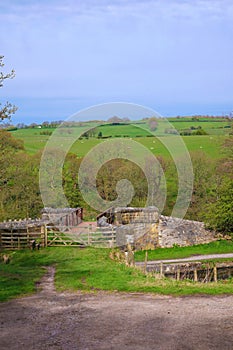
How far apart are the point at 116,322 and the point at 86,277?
5.76m

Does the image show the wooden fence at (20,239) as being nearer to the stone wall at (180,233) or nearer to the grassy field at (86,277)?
the grassy field at (86,277)

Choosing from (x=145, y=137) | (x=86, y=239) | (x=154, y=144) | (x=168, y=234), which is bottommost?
(x=168, y=234)

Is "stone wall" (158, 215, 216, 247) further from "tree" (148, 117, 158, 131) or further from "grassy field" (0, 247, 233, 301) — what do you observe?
"tree" (148, 117, 158, 131)

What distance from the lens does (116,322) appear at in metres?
11.3

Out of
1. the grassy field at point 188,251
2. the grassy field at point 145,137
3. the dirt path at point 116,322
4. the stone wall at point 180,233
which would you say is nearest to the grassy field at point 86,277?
the dirt path at point 116,322

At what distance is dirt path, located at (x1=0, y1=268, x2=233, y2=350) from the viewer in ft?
32.3

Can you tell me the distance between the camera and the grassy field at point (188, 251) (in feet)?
88.5

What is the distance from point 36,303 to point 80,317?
2142 mm

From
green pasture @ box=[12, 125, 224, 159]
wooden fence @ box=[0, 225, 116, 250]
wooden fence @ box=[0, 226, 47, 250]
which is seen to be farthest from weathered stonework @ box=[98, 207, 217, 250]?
green pasture @ box=[12, 125, 224, 159]

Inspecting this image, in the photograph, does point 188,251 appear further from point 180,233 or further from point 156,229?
point 156,229

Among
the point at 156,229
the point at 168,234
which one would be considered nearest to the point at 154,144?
the point at 168,234

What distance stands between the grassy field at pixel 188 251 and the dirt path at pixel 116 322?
12.3 meters

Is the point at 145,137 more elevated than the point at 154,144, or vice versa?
the point at 145,137

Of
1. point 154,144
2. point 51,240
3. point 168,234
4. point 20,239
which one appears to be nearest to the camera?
point 20,239
